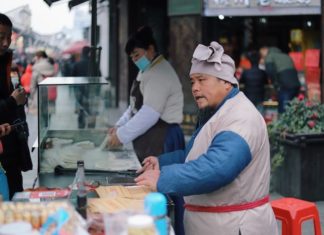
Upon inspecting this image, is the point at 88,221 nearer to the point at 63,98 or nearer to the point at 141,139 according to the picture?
the point at 141,139

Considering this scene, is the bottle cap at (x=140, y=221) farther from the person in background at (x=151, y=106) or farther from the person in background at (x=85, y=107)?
the person in background at (x=85, y=107)

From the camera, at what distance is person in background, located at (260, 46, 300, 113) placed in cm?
1124

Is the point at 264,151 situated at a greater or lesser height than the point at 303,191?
greater

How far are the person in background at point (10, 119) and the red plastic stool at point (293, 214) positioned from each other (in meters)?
1.90

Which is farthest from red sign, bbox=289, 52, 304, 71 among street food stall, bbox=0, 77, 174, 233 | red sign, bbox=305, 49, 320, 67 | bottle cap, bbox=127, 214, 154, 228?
bottle cap, bbox=127, 214, 154, 228

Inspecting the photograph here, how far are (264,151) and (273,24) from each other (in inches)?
411

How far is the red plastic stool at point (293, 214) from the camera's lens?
14.7 ft

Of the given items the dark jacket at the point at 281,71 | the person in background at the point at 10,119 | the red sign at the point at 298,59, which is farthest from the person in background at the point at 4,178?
the red sign at the point at 298,59

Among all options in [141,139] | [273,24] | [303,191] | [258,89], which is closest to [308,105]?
[303,191]

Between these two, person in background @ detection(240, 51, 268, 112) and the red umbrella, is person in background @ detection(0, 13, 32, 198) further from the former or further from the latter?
the red umbrella

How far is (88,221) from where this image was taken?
8.14 feet

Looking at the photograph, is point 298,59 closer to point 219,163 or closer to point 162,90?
point 162,90

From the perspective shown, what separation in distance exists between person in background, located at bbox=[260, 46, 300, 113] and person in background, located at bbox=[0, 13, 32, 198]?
24.0 ft

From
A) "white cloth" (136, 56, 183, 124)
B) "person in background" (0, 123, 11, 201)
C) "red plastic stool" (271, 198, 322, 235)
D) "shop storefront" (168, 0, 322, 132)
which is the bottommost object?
"red plastic stool" (271, 198, 322, 235)
